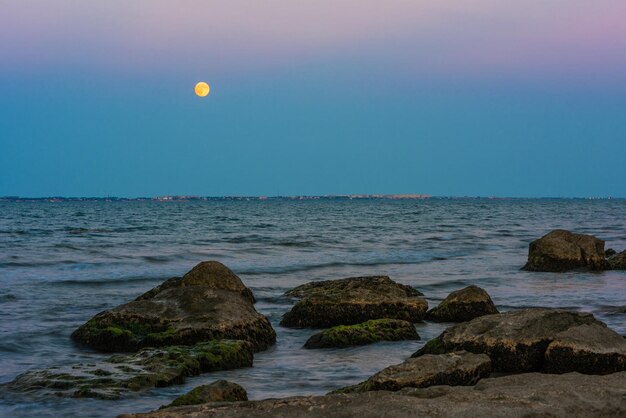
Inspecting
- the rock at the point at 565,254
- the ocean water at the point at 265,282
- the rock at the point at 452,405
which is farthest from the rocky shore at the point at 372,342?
the rock at the point at 565,254

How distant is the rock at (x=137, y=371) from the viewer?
8.46 metres

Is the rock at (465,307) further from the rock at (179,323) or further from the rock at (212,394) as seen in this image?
the rock at (212,394)

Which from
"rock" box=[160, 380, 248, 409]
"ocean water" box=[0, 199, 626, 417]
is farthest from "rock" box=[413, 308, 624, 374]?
"rock" box=[160, 380, 248, 409]

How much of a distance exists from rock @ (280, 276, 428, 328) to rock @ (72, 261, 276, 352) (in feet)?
5.26

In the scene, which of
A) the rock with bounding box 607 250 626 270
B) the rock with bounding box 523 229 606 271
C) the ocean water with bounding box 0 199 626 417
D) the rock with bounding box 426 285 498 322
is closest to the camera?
the ocean water with bounding box 0 199 626 417

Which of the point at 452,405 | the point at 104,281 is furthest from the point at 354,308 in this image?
the point at 104,281

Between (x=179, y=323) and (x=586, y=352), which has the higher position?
(x=586, y=352)

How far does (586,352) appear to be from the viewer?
333 inches

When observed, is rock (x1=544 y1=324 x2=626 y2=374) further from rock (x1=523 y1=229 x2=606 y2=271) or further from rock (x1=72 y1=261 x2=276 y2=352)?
rock (x1=523 y1=229 x2=606 y2=271)

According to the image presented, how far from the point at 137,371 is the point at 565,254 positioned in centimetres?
1761

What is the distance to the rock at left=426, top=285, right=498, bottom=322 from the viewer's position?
13.4 m

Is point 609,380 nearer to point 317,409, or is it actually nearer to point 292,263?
point 317,409

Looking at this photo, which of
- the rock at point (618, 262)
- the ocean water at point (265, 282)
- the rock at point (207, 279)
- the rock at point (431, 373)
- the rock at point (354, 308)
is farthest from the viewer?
the rock at point (618, 262)

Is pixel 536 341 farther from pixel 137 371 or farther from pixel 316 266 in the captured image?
pixel 316 266
